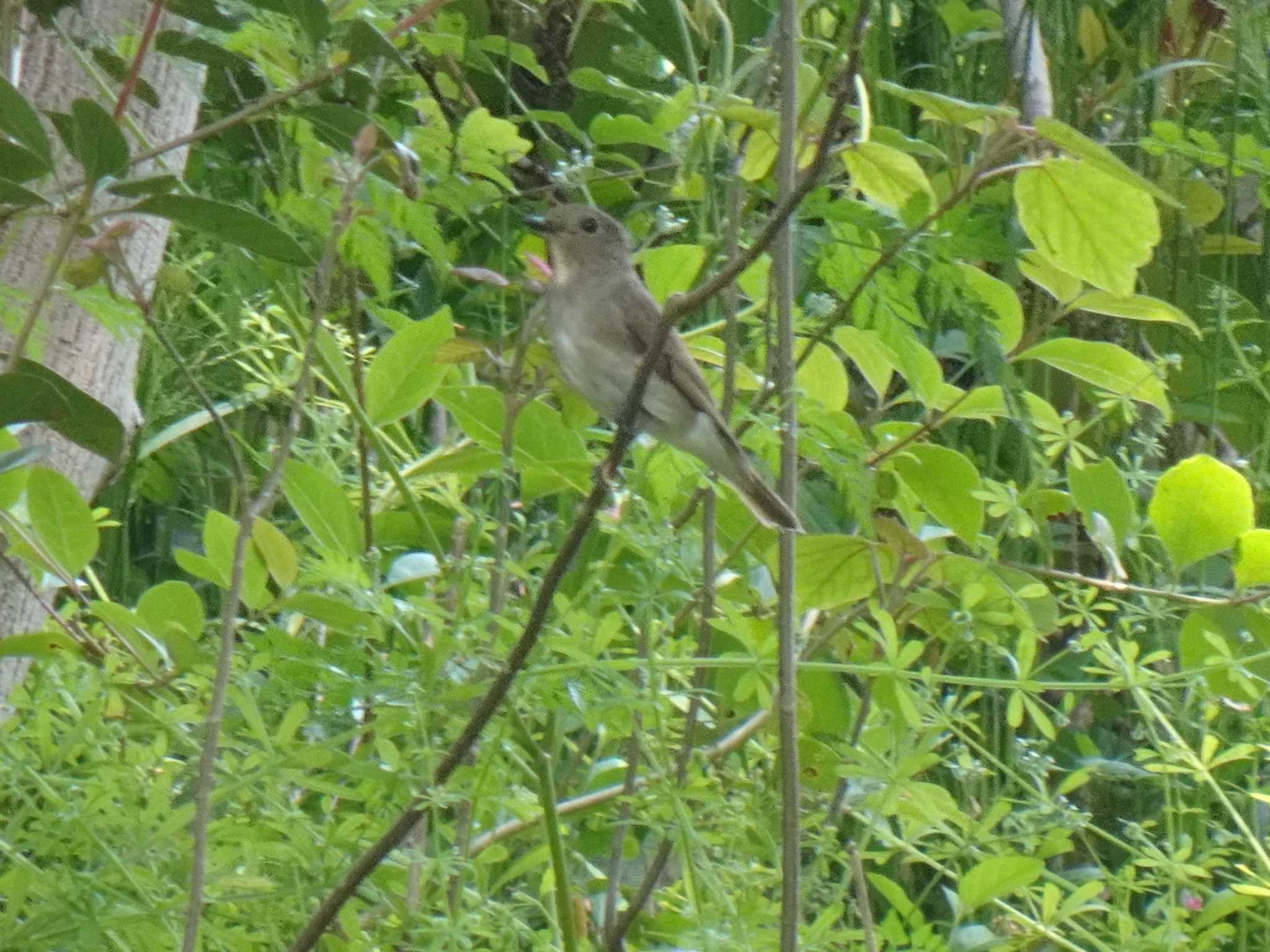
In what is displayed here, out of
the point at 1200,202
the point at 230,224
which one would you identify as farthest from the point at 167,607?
the point at 1200,202

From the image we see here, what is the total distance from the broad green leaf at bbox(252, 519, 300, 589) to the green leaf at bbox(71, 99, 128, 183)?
251 mm

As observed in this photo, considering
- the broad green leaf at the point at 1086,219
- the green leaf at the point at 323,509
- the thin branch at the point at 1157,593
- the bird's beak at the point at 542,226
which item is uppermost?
the broad green leaf at the point at 1086,219

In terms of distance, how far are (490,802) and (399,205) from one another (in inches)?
14.8

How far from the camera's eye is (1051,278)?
47.4 inches

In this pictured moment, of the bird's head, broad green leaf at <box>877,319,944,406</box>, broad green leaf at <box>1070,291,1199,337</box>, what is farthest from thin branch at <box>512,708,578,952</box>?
the bird's head

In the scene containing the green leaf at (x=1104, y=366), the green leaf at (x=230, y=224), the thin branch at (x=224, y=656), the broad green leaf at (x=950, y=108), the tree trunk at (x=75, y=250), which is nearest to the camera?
the thin branch at (x=224, y=656)

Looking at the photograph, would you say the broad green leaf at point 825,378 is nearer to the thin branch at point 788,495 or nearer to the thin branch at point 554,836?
the thin branch at point 788,495

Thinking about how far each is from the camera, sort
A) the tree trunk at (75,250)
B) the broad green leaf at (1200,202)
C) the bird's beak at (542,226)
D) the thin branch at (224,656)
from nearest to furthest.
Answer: the thin branch at (224,656)
the tree trunk at (75,250)
the bird's beak at (542,226)
the broad green leaf at (1200,202)

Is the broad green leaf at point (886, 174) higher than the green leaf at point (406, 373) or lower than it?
higher

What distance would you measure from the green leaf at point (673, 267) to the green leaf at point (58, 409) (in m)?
0.38

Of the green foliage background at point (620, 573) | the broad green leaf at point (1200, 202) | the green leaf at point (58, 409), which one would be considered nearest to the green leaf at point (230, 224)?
the green foliage background at point (620, 573)

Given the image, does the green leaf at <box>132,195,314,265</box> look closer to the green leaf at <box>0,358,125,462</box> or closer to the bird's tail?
the green leaf at <box>0,358,125,462</box>

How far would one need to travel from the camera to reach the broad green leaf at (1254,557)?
110 centimetres

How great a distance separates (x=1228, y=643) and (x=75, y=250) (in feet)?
2.71
